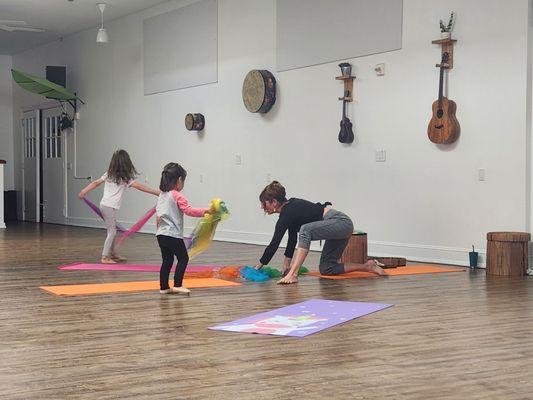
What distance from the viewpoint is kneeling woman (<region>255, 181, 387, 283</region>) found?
22.1 ft

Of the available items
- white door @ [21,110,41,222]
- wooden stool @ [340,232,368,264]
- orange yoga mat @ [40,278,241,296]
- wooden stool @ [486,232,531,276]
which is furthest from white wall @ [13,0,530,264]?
white door @ [21,110,41,222]

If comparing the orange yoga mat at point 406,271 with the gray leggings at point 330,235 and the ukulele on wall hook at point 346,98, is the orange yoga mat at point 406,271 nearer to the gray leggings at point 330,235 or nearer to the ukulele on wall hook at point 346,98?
the gray leggings at point 330,235

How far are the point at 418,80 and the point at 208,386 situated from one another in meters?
6.15

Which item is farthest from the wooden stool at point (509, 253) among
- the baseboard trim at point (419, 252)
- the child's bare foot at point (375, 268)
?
the child's bare foot at point (375, 268)

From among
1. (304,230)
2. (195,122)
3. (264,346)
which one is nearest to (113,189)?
(304,230)

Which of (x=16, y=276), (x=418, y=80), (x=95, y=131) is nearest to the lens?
(x=16, y=276)

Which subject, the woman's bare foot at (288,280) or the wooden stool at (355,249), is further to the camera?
the wooden stool at (355,249)

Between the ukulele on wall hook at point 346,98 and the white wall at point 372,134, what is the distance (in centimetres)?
9

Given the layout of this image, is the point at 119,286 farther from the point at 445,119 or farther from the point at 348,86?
the point at 348,86

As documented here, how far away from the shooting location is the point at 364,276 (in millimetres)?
7383

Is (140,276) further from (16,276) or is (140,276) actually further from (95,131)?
(95,131)

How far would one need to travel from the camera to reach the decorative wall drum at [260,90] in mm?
10734

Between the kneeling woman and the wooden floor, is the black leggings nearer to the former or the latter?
the wooden floor

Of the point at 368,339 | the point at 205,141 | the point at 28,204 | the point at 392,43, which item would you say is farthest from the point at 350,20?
the point at 28,204
